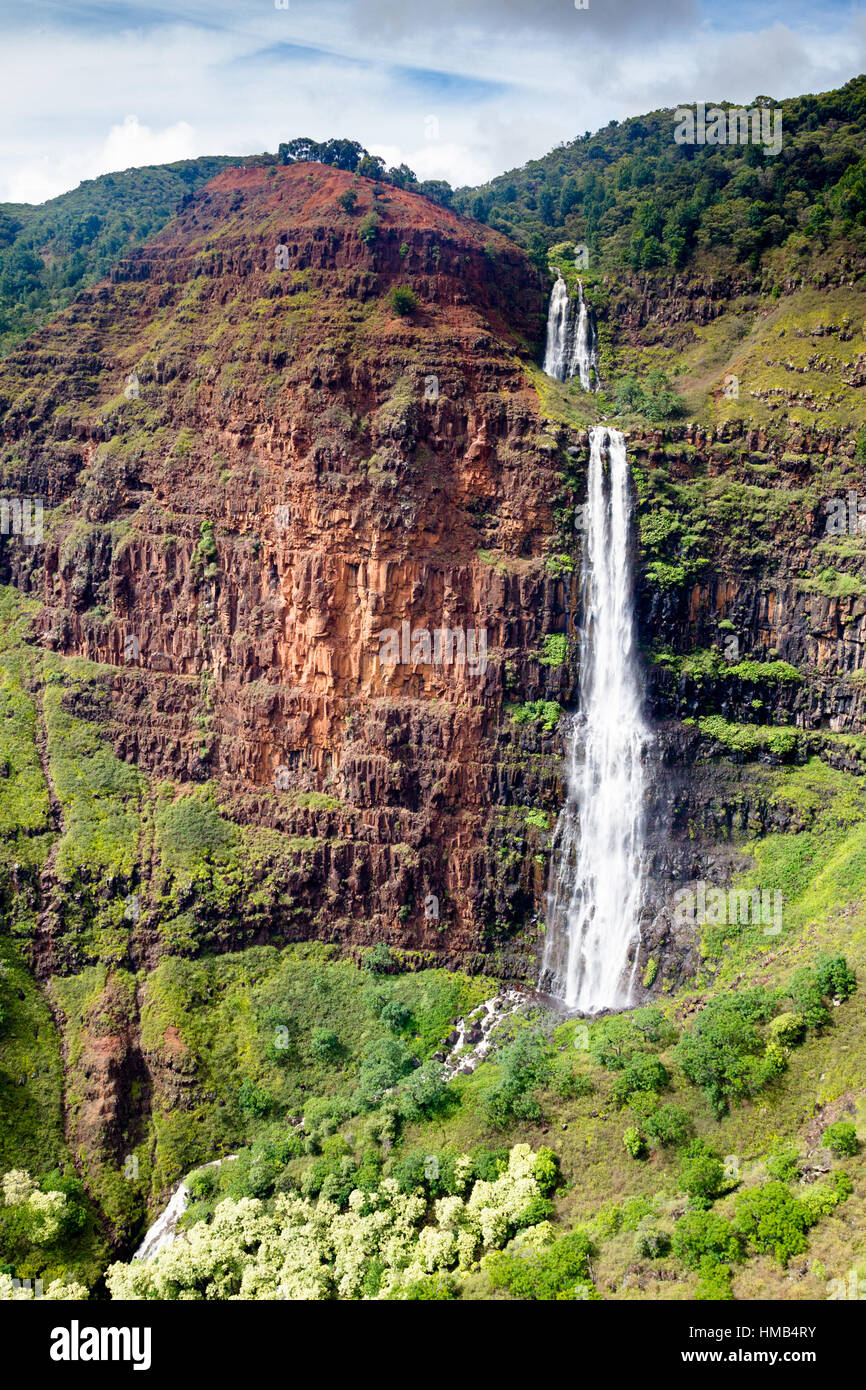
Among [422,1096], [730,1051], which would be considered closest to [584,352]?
[730,1051]

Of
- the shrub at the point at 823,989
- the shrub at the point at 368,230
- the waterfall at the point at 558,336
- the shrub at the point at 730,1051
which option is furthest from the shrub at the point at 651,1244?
the shrub at the point at 368,230

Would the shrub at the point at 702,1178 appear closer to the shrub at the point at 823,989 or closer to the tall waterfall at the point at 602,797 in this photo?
the shrub at the point at 823,989

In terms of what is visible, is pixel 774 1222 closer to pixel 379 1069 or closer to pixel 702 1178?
pixel 702 1178

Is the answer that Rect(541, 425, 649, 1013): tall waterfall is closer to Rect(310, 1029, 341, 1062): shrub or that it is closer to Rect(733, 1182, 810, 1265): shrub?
Rect(310, 1029, 341, 1062): shrub

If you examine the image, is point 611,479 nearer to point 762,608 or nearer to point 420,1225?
point 762,608

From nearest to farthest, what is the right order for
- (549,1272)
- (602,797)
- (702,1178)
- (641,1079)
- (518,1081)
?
1. (549,1272)
2. (702,1178)
3. (641,1079)
4. (518,1081)
5. (602,797)

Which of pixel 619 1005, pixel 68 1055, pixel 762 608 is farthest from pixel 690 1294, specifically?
pixel 762 608
